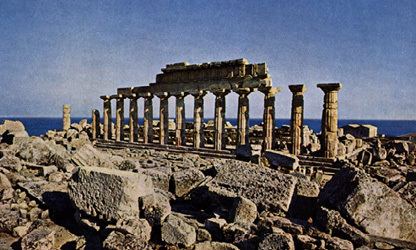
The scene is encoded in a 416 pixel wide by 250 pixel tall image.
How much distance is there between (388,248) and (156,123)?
94.8 ft

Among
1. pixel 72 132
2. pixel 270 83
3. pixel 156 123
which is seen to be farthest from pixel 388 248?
pixel 156 123

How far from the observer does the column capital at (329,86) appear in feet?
55.1

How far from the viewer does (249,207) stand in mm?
6633

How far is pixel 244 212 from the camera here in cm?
661

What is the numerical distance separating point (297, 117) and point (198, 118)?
7197 millimetres

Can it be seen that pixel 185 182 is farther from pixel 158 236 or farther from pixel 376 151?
pixel 376 151

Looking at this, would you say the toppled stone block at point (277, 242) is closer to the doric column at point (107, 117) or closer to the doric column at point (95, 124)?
the doric column at point (107, 117)

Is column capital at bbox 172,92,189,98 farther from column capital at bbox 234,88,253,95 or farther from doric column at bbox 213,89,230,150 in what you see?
column capital at bbox 234,88,253,95

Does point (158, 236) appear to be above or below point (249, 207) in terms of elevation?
below

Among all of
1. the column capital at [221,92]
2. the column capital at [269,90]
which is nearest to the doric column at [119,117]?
the column capital at [221,92]

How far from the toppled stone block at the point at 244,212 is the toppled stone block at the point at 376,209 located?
1.45 metres

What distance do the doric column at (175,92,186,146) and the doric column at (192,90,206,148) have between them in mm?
1228

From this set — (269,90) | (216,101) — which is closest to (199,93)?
(216,101)

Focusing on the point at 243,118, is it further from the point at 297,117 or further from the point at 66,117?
the point at 66,117
